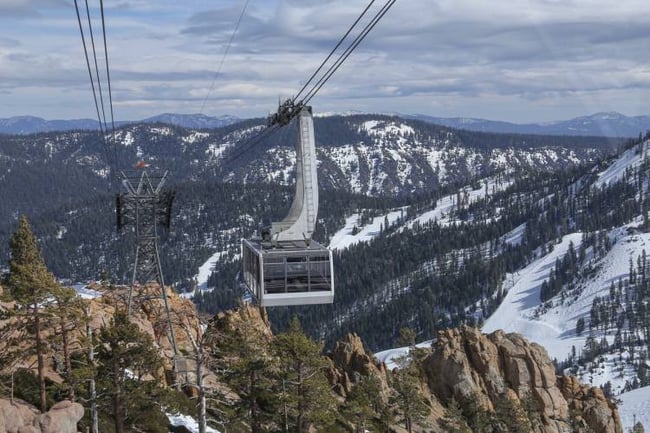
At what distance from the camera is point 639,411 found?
17225 centimetres

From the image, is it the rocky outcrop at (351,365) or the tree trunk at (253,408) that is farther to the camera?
the rocky outcrop at (351,365)

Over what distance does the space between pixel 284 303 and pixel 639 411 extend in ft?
523

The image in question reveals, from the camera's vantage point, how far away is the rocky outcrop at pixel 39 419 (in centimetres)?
2711

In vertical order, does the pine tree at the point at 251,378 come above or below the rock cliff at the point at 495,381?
above

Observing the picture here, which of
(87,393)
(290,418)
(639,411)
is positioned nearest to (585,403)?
(290,418)

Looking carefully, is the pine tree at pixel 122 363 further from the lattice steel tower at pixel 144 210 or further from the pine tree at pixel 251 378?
the lattice steel tower at pixel 144 210

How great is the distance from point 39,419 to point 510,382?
7081 cm

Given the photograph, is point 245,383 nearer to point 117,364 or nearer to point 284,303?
point 284,303

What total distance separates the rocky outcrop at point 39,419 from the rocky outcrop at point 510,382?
181 ft

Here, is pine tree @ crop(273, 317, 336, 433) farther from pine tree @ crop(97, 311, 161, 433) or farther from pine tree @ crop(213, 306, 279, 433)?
pine tree @ crop(97, 311, 161, 433)

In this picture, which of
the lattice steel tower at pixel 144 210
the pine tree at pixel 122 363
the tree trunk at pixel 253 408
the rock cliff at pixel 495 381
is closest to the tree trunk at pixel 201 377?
the pine tree at pixel 122 363

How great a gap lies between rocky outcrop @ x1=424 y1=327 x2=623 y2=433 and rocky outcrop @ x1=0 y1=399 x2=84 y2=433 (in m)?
55.2

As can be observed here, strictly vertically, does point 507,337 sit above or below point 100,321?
below

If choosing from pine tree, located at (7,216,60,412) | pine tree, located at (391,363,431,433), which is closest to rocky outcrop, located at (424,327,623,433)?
pine tree, located at (391,363,431,433)
